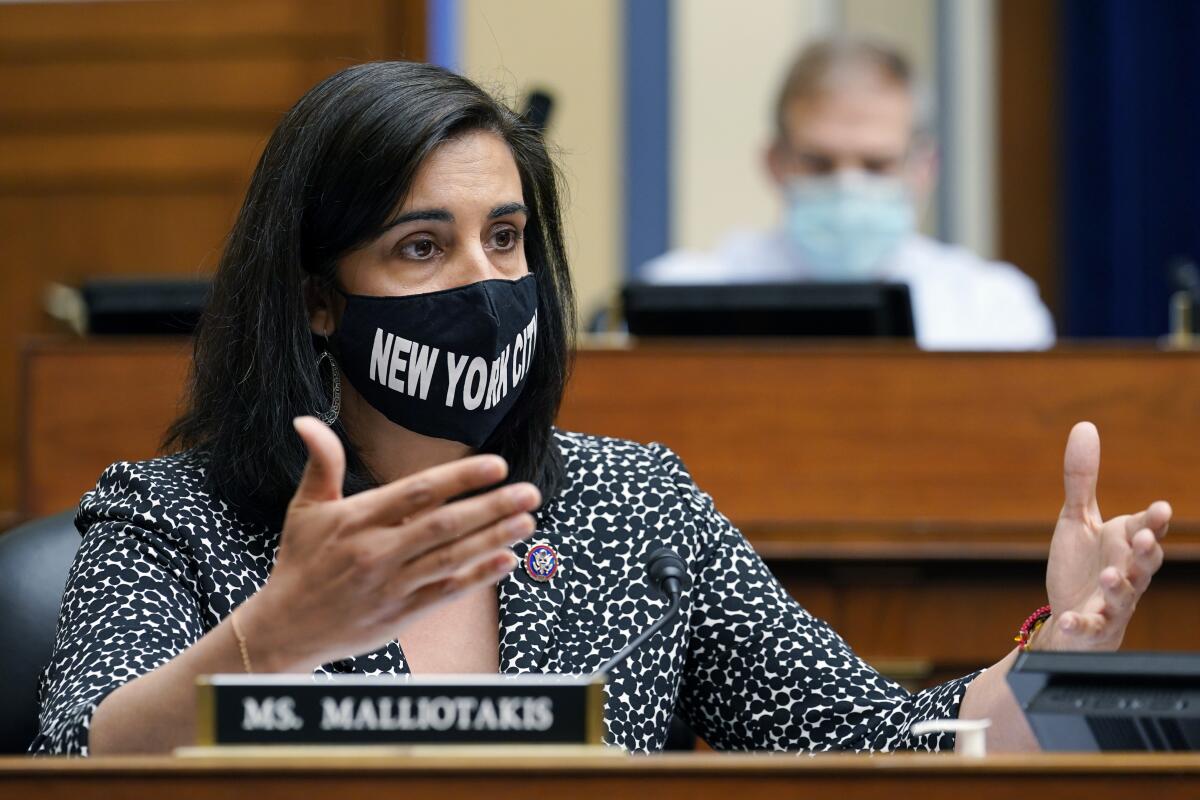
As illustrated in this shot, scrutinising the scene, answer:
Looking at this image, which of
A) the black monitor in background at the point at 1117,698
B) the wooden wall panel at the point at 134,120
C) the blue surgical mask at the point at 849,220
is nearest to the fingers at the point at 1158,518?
the black monitor in background at the point at 1117,698

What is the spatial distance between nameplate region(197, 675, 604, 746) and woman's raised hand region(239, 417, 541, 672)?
3.9 inches

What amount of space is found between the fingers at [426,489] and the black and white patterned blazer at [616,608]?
374 mm

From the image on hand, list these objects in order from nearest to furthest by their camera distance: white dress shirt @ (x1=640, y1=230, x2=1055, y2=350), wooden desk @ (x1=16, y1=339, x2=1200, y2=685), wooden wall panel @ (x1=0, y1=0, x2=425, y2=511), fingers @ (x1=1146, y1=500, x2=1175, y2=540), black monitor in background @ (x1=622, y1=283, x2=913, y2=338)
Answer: fingers @ (x1=1146, y1=500, x2=1175, y2=540) < wooden desk @ (x1=16, y1=339, x2=1200, y2=685) < black monitor in background @ (x1=622, y1=283, x2=913, y2=338) < white dress shirt @ (x1=640, y1=230, x2=1055, y2=350) < wooden wall panel @ (x1=0, y1=0, x2=425, y2=511)

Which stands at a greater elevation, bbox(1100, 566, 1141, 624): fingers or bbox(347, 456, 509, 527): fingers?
bbox(347, 456, 509, 527): fingers

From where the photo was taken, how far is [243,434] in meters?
1.60

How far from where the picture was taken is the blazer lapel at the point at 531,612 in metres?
1.59

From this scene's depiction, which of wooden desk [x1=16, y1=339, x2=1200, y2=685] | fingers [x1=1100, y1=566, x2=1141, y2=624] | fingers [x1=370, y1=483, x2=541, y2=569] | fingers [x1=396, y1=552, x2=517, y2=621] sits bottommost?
wooden desk [x1=16, y1=339, x2=1200, y2=685]

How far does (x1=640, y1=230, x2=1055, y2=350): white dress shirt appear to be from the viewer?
4066 mm

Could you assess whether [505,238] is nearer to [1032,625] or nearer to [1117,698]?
[1032,625]

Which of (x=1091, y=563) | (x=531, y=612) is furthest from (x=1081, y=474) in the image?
(x=531, y=612)

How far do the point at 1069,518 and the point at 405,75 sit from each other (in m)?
0.75

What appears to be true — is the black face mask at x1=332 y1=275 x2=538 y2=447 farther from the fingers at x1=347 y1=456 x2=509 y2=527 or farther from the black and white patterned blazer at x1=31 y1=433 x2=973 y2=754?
→ the fingers at x1=347 y1=456 x2=509 y2=527

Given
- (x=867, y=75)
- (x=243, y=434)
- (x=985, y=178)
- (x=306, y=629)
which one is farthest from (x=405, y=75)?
(x=985, y=178)
